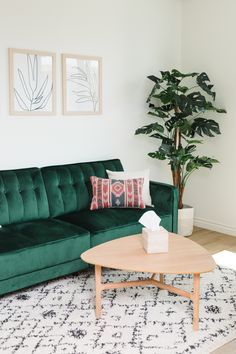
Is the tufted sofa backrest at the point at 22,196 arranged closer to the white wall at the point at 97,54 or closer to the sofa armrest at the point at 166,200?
the white wall at the point at 97,54

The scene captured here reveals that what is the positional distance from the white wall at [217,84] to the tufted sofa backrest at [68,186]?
4.56 feet

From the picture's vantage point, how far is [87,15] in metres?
4.30

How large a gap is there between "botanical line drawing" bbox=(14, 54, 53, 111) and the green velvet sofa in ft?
1.87

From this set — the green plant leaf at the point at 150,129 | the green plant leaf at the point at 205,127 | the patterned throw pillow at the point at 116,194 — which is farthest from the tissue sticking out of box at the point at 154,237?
the green plant leaf at the point at 205,127

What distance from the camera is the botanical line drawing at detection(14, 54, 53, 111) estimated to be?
392 centimetres

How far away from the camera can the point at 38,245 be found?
3230 millimetres

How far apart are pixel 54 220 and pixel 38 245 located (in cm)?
57

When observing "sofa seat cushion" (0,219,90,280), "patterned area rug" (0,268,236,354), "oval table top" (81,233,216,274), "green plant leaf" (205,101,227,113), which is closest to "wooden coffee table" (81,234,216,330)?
"oval table top" (81,233,216,274)

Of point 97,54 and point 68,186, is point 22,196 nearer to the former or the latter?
point 68,186

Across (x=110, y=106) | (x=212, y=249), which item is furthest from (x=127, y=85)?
(x=212, y=249)

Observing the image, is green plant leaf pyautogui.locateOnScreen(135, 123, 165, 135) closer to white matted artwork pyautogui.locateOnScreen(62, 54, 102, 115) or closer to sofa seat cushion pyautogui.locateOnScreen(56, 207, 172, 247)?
white matted artwork pyautogui.locateOnScreen(62, 54, 102, 115)

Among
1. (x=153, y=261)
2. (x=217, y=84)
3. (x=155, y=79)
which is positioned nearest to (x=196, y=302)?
(x=153, y=261)

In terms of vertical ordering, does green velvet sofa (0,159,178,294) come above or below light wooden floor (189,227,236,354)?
above

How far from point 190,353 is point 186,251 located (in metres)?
0.72
